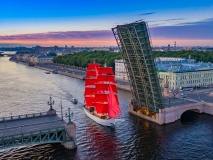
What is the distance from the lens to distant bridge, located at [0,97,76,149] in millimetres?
35953

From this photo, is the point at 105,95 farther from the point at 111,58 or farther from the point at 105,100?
the point at 111,58

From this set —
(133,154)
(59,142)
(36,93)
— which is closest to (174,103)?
(133,154)

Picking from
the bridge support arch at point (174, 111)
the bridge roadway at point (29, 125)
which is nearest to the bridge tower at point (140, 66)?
the bridge support arch at point (174, 111)

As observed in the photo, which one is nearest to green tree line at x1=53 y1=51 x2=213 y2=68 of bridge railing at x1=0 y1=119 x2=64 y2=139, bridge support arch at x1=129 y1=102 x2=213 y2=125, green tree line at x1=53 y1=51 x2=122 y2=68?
green tree line at x1=53 y1=51 x2=122 y2=68

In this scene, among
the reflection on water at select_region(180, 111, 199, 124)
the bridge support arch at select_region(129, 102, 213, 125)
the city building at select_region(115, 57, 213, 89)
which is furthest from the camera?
the city building at select_region(115, 57, 213, 89)

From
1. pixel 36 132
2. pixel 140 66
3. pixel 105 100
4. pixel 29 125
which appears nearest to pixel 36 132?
pixel 36 132

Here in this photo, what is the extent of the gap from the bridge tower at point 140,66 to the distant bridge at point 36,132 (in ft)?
62.3

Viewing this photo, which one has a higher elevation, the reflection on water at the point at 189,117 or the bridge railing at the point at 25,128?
the bridge railing at the point at 25,128

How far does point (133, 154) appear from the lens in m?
40.0

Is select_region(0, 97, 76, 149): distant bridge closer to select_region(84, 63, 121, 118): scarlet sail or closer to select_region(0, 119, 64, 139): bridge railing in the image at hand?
select_region(0, 119, 64, 139): bridge railing

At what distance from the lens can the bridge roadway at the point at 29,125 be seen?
1497 inches

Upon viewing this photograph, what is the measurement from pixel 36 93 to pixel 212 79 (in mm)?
56492

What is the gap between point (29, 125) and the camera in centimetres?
4031

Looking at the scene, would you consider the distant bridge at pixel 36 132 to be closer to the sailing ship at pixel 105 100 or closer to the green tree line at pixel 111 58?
the sailing ship at pixel 105 100
